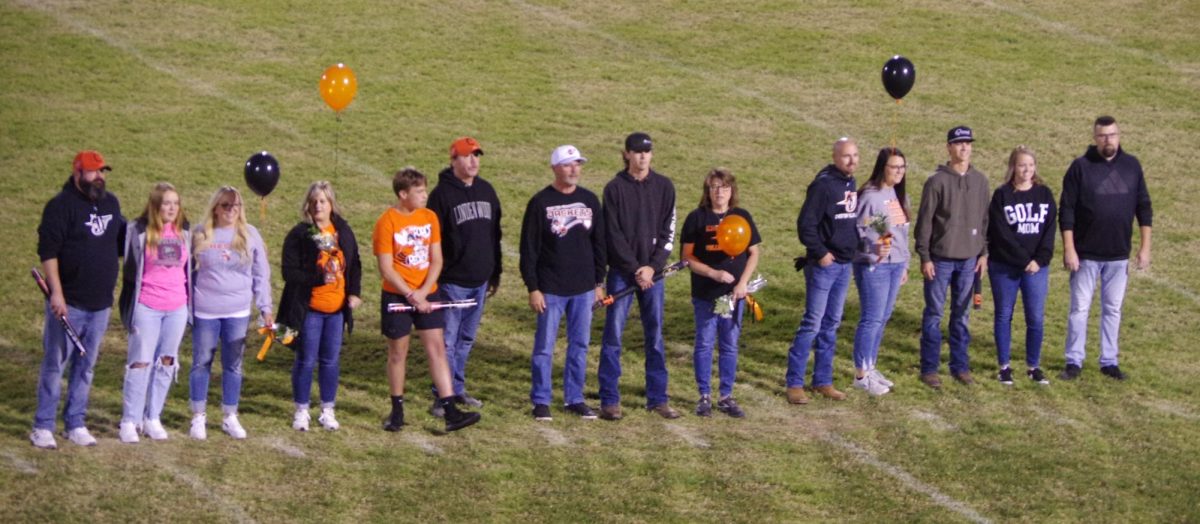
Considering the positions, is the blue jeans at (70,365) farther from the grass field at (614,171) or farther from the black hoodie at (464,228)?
the black hoodie at (464,228)

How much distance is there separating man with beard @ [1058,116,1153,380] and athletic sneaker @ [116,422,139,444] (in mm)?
6842

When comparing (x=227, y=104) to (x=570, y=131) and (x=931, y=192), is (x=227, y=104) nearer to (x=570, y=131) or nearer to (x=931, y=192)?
(x=570, y=131)

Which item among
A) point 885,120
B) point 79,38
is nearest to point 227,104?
point 79,38

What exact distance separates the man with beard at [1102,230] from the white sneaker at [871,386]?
147cm

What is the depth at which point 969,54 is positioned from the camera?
23.9 metres

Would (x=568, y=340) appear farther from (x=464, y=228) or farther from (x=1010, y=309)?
(x=1010, y=309)

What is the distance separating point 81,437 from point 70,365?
0.47 m

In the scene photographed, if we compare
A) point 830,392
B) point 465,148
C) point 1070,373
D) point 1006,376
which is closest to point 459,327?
point 465,148

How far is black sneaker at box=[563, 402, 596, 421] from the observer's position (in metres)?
11.9

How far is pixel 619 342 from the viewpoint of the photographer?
12.1 meters

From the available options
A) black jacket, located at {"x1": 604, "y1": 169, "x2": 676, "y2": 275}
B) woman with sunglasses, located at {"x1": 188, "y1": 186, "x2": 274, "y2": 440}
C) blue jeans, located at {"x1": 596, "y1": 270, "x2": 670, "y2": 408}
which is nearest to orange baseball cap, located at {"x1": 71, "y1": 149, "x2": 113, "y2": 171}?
woman with sunglasses, located at {"x1": 188, "y1": 186, "x2": 274, "y2": 440}

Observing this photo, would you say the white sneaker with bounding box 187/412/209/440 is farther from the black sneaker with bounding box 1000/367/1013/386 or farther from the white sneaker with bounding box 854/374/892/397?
the black sneaker with bounding box 1000/367/1013/386

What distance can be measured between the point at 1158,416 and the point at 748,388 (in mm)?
2952

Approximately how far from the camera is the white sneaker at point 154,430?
11117 millimetres
